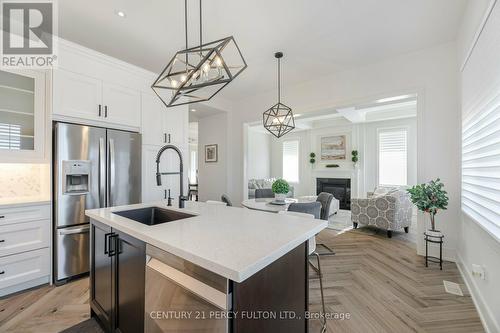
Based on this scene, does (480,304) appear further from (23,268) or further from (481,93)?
(23,268)

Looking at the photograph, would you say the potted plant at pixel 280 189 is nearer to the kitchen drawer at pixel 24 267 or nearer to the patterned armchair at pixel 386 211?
the patterned armchair at pixel 386 211

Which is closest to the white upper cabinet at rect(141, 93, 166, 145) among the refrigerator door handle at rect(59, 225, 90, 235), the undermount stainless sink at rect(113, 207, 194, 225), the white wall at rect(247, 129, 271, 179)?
the refrigerator door handle at rect(59, 225, 90, 235)

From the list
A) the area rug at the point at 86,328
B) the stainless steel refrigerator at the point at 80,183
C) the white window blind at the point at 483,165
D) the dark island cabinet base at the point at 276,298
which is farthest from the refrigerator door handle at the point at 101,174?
the white window blind at the point at 483,165

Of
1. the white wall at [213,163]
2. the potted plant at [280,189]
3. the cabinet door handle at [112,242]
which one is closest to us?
the cabinet door handle at [112,242]

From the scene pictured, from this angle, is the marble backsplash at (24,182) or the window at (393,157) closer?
the marble backsplash at (24,182)

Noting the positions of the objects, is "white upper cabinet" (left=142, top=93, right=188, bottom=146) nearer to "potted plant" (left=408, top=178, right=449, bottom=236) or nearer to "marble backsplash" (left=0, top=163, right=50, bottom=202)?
"marble backsplash" (left=0, top=163, right=50, bottom=202)

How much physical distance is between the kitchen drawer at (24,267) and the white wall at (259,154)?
5.80 meters

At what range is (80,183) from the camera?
2518 mm

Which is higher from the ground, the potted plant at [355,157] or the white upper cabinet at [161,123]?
the white upper cabinet at [161,123]

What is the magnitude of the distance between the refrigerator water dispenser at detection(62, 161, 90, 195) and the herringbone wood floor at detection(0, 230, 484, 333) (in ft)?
3.33

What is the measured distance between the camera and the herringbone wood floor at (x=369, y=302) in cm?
175

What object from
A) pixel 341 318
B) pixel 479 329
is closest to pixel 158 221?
pixel 341 318

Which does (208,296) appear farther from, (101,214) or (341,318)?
(341,318)

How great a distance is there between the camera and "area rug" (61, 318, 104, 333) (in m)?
1.72
